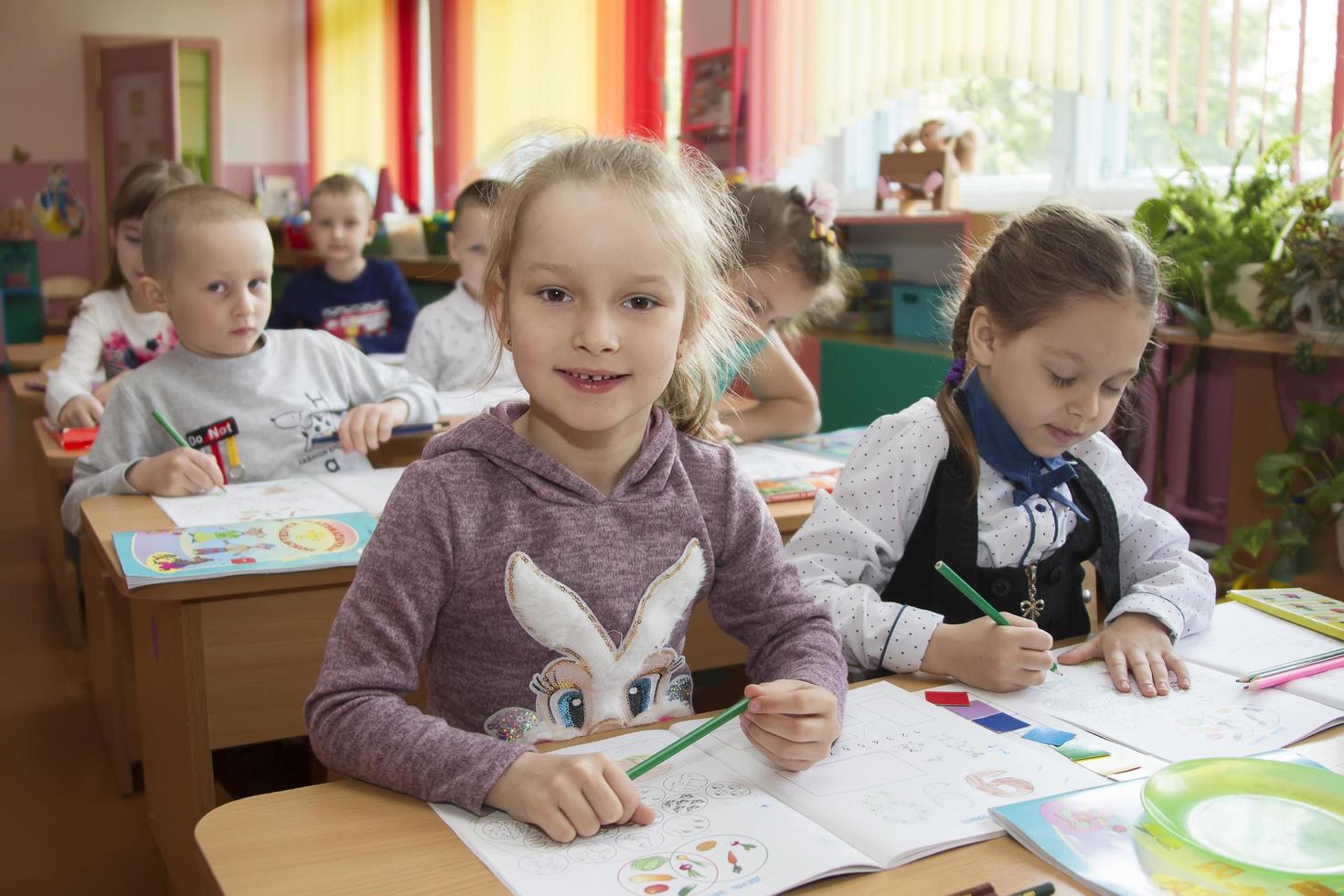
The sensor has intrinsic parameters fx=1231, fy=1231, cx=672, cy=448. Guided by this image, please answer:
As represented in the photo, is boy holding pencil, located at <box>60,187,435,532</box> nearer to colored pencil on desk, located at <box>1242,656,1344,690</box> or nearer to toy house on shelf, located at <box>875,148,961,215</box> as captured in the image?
colored pencil on desk, located at <box>1242,656,1344,690</box>

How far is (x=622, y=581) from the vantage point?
1029 mm

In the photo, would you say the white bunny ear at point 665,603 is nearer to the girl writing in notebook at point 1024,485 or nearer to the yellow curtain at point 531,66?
the girl writing in notebook at point 1024,485

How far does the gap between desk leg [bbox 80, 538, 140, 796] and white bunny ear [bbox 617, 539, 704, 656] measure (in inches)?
51.8

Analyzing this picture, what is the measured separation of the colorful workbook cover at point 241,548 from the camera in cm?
138

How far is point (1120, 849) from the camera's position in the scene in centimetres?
75

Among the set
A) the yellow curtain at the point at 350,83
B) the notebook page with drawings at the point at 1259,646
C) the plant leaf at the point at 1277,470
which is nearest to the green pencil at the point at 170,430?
the notebook page with drawings at the point at 1259,646

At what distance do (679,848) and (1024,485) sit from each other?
72cm

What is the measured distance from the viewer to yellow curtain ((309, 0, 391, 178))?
780 centimetres

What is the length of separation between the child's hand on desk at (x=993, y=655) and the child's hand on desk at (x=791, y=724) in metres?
0.22

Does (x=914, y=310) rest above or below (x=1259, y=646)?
above

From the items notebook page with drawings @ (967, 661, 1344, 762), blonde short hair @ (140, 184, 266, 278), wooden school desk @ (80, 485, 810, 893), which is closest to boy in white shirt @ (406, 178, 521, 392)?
blonde short hair @ (140, 184, 266, 278)

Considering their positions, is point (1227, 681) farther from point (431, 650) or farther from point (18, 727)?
point (18, 727)

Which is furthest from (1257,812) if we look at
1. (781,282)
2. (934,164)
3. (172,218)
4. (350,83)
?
(350,83)

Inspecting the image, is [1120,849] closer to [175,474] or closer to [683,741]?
[683,741]
